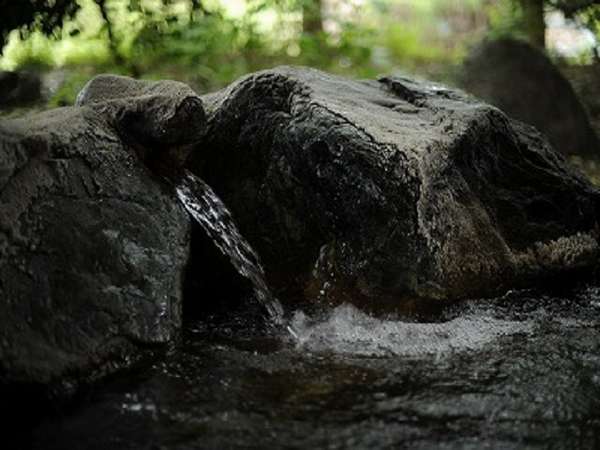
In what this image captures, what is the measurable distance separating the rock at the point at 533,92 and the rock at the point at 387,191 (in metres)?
2.49

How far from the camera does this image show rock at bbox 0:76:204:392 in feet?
8.59

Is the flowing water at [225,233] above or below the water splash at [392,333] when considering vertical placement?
above

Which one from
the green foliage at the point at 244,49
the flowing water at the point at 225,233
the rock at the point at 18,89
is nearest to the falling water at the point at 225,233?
the flowing water at the point at 225,233

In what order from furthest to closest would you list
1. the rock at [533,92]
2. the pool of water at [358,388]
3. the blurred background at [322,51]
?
the rock at [533,92]
the blurred background at [322,51]
the pool of water at [358,388]

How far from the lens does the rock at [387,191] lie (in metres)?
3.36

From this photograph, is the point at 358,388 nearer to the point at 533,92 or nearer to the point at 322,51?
the point at 533,92

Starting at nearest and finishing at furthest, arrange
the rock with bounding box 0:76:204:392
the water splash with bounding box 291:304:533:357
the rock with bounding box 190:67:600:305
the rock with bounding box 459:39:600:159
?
the rock with bounding box 0:76:204:392 → the water splash with bounding box 291:304:533:357 → the rock with bounding box 190:67:600:305 → the rock with bounding box 459:39:600:159

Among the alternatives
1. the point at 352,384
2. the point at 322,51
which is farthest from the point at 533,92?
the point at 352,384

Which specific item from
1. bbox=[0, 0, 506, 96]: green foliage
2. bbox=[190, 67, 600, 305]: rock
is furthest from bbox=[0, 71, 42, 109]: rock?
bbox=[190, 67, 600, 305]: rock

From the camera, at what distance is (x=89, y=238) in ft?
9.66

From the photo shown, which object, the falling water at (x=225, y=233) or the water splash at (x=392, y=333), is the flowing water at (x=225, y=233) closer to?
the falling water at (x=225, y=233)

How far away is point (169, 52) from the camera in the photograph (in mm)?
7805

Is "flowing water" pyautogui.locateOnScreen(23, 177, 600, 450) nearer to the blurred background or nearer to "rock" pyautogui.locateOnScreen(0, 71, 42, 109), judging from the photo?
the blurred background

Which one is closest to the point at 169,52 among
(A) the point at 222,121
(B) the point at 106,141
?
(A) the point at 222,121
